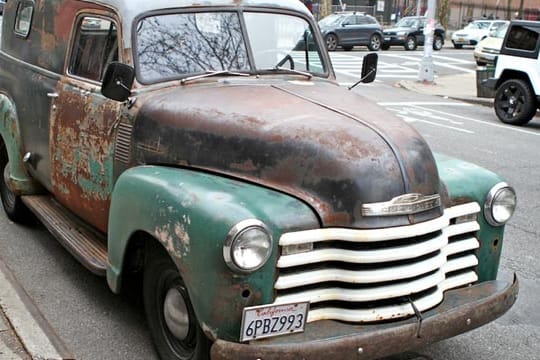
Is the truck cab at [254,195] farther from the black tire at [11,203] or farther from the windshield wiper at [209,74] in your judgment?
the black tire at [11,203]

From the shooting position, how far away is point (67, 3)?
516 cm

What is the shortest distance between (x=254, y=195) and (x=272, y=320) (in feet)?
1.98

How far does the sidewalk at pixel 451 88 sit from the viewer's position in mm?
16970

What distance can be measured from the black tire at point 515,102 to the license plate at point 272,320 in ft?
35.4

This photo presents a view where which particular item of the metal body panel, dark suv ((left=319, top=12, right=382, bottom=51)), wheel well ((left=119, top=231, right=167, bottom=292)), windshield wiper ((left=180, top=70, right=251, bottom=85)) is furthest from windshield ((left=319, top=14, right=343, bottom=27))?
wheel well ((left=119, top=231, right=167, bottom=292))

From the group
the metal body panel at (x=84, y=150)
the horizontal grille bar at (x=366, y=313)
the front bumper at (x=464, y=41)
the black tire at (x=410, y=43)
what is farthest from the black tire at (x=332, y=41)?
the horizontal grille bar at (x=366, y=313)

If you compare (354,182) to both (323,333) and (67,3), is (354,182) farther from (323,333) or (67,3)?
(67,3)

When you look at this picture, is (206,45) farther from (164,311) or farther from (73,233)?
(164,311)

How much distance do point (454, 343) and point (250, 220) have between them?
186 cm

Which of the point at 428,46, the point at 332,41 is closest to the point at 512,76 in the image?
the point at 428,46

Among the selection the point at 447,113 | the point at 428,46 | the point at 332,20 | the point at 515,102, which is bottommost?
the point at 447,113

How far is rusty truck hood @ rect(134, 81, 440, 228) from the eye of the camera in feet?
10.6

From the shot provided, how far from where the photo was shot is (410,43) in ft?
105

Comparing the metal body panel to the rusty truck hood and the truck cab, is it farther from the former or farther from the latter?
the rusty truck hood
